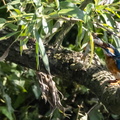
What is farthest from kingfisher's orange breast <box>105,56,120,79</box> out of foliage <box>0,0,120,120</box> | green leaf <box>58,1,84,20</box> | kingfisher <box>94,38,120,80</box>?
green leaf <box>58,1,84,20</box>

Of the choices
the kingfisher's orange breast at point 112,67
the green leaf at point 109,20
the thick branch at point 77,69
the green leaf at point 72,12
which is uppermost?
the green leaf at point 72,12

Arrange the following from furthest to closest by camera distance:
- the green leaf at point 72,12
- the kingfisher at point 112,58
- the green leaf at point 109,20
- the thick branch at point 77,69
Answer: the kingfisher at point 112,58 → the thick branch at point 77,69 → the green leaf at point 109,20 → the green leaf at point 72,12

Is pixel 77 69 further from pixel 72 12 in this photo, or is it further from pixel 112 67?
pixel 72 12

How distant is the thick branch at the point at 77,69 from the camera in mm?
1945

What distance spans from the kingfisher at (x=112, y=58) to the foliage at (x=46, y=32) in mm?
42

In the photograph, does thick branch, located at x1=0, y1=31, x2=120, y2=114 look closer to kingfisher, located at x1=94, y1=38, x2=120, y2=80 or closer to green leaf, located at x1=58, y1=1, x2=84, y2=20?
kingfisher, located at x1=94, y1=38, x2=120, y2=80

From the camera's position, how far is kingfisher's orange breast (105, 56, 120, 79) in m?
2.12

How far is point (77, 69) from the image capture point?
2051 millimetres

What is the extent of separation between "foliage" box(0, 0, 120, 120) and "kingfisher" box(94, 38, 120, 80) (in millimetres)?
42

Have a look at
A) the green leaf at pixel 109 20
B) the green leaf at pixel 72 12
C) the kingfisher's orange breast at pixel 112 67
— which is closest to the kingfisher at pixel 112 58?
the kingfisher's orange breast at pixel 112 67

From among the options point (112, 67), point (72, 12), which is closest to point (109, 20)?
point (72, 12)

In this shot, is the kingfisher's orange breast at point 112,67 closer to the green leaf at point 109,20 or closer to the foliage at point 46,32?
the foliage at point 46,32

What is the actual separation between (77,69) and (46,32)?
57cm

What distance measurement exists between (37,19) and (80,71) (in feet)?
2.00
